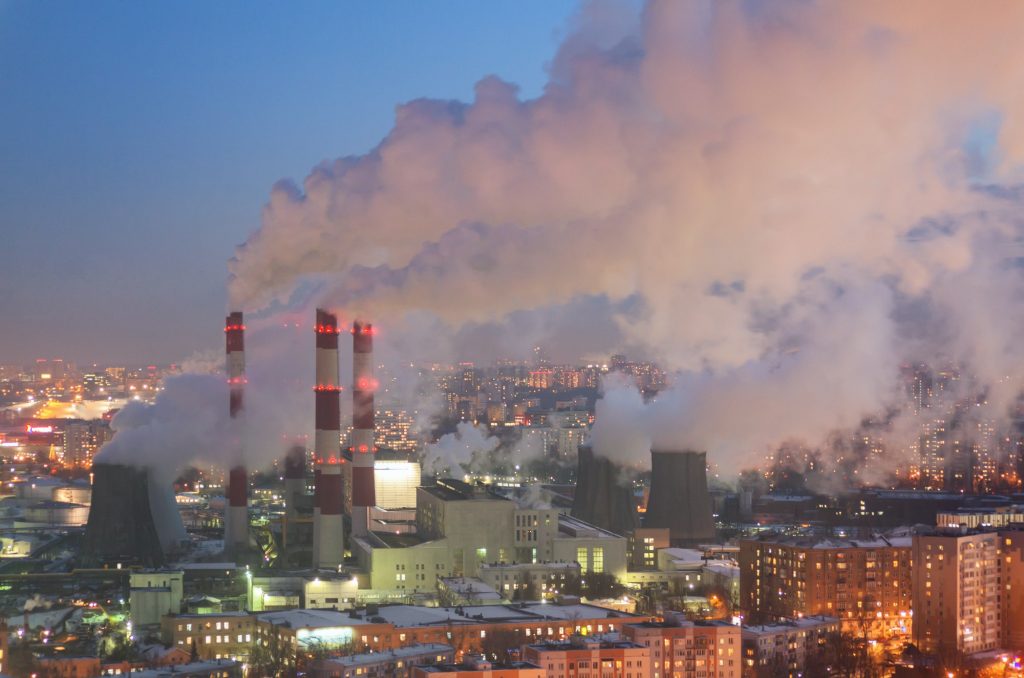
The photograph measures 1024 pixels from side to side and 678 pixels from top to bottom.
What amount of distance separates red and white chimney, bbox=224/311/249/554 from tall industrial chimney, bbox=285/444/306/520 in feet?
8.16

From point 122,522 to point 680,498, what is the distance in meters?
7.93

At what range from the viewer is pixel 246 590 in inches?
887

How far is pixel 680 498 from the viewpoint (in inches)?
1089

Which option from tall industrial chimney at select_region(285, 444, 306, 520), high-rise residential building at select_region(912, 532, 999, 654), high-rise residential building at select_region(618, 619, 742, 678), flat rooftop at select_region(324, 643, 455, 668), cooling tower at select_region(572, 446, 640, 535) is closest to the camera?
flat rooftop at select_region(324, 643, 455, 668)

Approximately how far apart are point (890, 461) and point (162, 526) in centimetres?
1498

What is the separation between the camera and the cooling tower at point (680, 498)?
90.3ft

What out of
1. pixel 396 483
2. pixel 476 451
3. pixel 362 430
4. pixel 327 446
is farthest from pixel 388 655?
pixel 476 451

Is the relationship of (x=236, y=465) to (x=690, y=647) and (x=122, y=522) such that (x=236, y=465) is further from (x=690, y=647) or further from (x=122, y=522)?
(x=690, y=647)

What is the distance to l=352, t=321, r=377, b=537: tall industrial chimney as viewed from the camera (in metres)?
25.8

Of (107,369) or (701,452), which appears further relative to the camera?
(107,369)

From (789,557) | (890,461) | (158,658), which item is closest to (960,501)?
(890,461)

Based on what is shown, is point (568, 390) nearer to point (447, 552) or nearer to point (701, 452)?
point (701, 452)

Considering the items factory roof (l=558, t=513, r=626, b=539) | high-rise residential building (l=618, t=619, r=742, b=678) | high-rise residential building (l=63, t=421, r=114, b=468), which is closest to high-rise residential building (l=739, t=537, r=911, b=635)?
high-rise residential building (l=618, t=619, r=742, b=678)

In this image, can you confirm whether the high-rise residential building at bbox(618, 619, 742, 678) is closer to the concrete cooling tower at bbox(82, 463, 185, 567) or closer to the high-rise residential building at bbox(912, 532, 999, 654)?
the high-rise residential building at bbox(912, 532, 999, 654)
